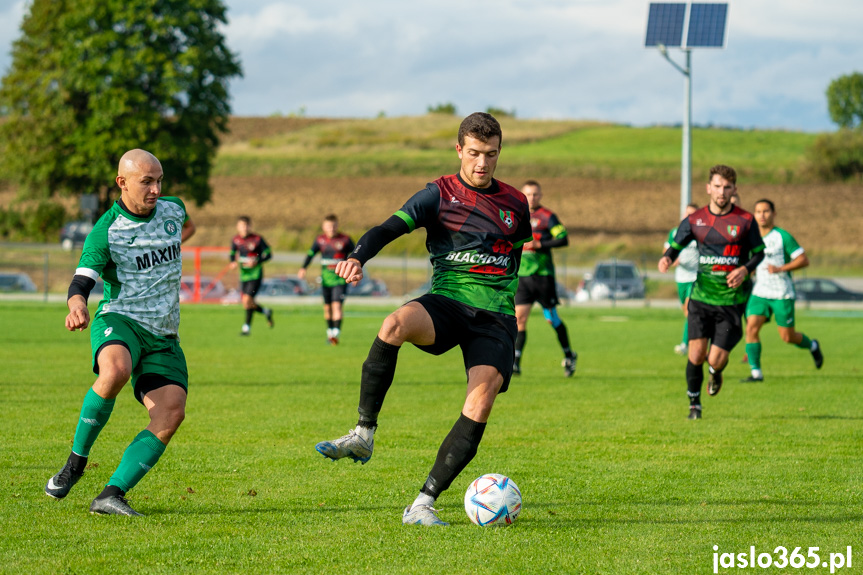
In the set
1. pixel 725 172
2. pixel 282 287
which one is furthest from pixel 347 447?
pixel 282 287

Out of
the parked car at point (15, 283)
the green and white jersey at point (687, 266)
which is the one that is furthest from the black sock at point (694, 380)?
the parked car at point (15, 283)

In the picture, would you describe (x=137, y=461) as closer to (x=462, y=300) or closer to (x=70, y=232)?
(x=462, y=300)

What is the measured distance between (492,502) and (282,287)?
3236cm

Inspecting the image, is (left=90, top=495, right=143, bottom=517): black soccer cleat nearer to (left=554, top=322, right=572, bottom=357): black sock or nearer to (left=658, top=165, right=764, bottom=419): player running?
(left=658, top=165, right=764, bottom=419): player running

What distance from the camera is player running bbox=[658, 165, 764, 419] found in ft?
29.7

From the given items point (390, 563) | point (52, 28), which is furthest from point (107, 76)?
point (390, 563)

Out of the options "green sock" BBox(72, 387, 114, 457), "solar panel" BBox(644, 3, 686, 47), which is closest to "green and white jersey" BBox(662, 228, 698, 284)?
"green sock" BBox(72, 387, 114, 457)

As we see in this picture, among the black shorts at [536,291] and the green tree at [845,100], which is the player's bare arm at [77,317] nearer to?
the black shorts at [536,291]

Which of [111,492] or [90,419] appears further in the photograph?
[90,419]

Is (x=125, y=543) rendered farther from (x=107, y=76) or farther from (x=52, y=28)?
(x=52, y=28)

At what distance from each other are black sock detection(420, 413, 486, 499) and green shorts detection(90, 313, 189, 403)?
1533mm

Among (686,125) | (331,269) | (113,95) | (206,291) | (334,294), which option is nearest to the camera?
(334,294)

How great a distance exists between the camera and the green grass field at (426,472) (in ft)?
15.6

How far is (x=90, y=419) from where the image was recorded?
18.2ft
